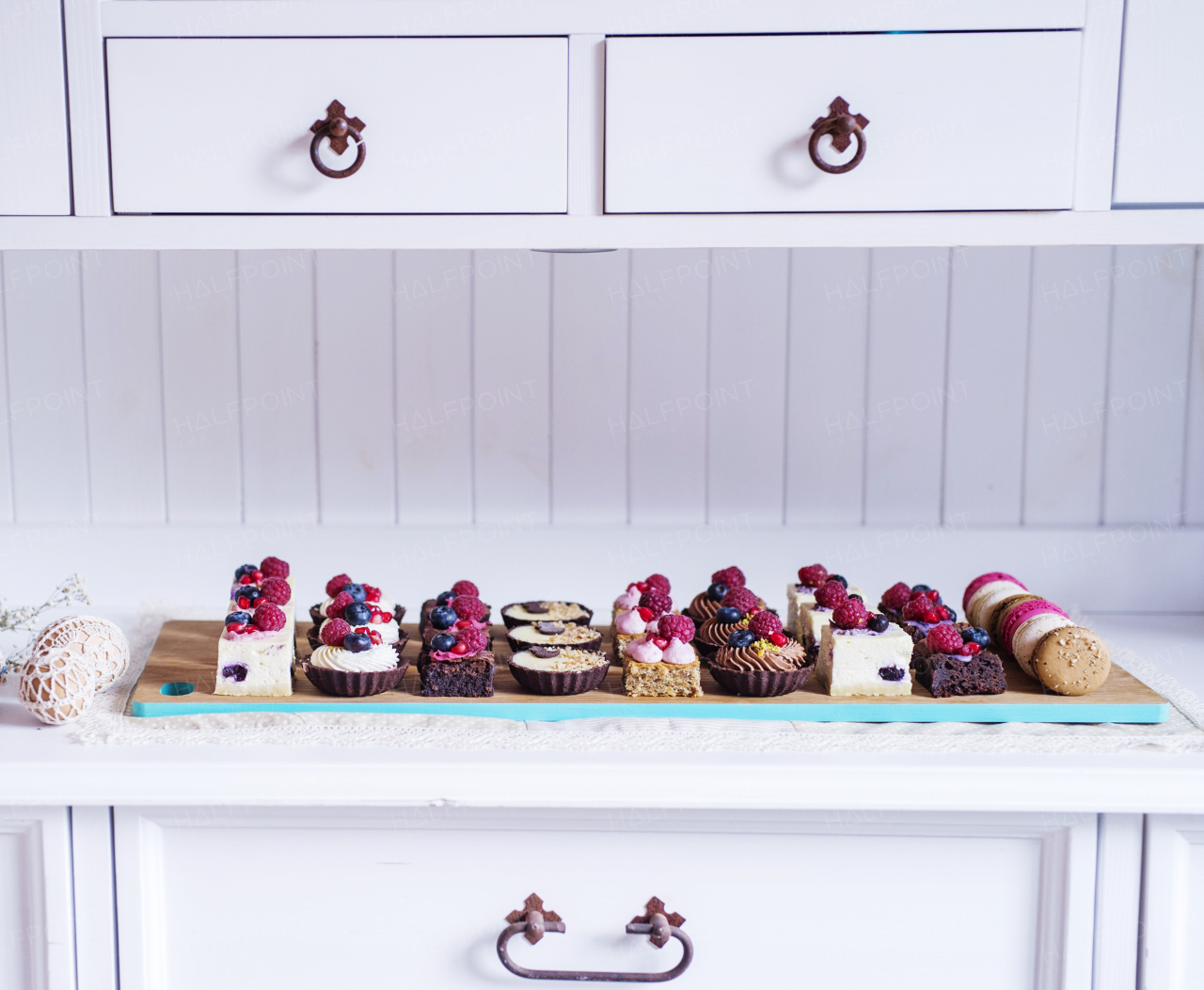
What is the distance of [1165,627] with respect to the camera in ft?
4.61

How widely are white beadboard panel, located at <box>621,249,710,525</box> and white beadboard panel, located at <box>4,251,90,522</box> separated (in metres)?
0.76

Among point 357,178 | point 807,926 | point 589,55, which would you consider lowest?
point 807,926

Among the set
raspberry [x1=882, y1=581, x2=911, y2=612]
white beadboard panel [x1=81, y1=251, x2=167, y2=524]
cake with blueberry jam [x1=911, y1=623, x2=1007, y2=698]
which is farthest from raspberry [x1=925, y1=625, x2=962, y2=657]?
white beadboard panel [x1=81, y1=251, x2=167, y2=524]

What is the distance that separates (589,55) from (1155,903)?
918 mm

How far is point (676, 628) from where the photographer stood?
106 cm

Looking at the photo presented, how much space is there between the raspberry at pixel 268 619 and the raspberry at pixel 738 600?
0.47 metres

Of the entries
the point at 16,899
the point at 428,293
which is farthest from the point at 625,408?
the point at 16,899

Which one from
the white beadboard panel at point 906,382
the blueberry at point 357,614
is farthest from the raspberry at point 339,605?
the white beadboard panel at point 906,382

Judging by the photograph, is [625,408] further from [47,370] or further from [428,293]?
[47,370]

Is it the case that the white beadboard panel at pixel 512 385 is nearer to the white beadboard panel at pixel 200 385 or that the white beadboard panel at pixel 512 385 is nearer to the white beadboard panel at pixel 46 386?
the white beadboard panel at pixel 200 385

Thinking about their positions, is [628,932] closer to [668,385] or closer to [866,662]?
[866,662]

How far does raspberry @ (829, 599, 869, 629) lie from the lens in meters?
1.04

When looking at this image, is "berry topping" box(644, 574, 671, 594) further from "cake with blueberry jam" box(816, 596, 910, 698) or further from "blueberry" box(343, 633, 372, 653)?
"blueberry" box(343, 633, 372, 653)

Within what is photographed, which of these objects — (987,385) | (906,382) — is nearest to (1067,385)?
(987,385)
